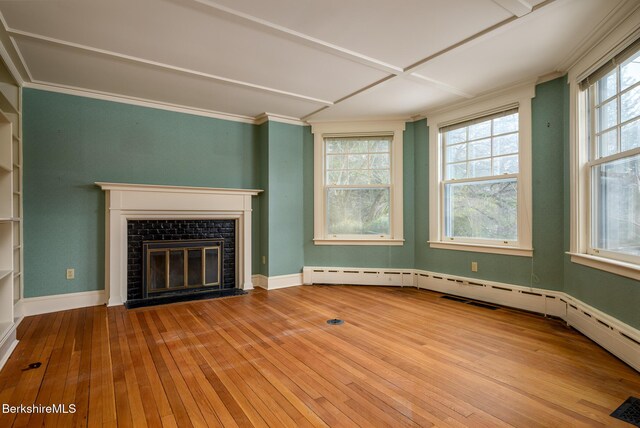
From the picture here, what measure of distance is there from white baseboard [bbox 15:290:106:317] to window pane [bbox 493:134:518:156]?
16.3 ft

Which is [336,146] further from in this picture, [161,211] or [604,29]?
[604,29]

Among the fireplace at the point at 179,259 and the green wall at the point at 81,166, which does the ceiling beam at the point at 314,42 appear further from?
the fireplace at the point at 179,259

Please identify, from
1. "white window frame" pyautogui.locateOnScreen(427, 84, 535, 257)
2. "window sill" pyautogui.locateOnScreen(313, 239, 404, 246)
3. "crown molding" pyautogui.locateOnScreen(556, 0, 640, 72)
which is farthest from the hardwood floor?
"crown molding" pyautogui.locateOnScreen(556, 0, 640, 72)

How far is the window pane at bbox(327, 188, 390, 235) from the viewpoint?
5.07m

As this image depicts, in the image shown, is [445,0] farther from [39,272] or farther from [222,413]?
[39,272]

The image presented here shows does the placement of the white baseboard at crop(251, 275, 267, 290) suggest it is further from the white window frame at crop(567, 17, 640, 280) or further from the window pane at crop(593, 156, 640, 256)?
the window pane at crop(593, 156, 640, 256)

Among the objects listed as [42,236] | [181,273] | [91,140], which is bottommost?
[181,273]

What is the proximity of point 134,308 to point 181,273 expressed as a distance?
2.36 feet

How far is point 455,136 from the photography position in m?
4.52

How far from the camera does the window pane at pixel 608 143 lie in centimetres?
273

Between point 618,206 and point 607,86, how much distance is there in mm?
1003

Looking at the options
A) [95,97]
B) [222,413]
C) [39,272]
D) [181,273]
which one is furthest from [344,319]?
[95,97]

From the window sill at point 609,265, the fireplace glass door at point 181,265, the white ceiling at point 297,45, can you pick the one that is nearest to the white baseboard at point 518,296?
the window sill at point 609,265

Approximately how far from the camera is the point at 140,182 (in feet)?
13.9
